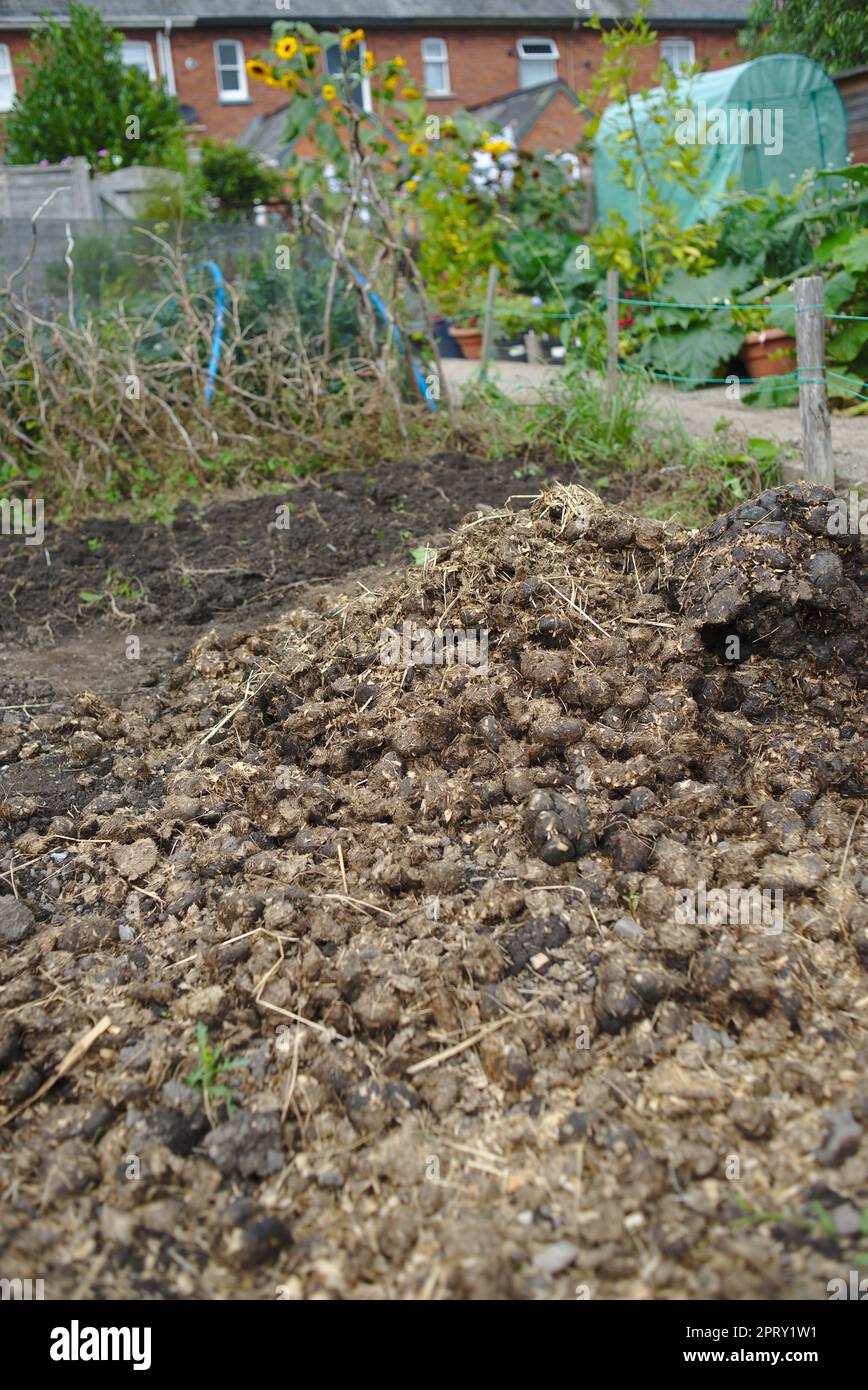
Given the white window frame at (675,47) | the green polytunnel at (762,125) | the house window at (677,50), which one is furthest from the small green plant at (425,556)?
the house window at (677,50)

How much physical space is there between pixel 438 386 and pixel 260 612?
2625 millimetres

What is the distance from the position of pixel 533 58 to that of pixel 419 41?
2859 mm

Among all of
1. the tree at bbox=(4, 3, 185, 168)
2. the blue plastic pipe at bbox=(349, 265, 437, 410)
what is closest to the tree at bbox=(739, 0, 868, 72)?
the tree at bbox=(4, 3, 185, 168)

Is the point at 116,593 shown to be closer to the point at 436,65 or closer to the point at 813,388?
the point at 813,388

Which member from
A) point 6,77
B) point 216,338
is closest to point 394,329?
point 216,338

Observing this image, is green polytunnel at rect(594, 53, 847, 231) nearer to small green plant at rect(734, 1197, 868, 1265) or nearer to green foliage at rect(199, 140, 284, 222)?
green foliage at rect(199, 140, 284, 222)

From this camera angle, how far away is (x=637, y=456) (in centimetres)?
538

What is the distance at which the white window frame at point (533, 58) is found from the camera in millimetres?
24719

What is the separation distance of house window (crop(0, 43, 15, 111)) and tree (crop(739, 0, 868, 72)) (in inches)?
606

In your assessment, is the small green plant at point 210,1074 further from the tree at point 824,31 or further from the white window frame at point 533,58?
the white window frame at point 533,58

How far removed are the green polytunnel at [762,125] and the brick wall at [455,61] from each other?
1280 cm

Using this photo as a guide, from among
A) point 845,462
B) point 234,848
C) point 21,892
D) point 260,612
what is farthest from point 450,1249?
point 845,462

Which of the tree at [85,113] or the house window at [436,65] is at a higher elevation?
the house window at [436,65]

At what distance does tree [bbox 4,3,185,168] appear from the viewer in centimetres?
1310
